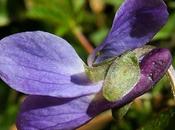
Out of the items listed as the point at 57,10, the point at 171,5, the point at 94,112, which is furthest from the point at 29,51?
the point at 171,5

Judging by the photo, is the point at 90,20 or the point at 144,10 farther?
the point at 90,20

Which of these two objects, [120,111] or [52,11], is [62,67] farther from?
[52,11]

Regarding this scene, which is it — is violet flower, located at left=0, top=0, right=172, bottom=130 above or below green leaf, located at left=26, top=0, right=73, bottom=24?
above

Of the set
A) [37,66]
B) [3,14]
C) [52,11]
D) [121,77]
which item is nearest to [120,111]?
[121,77]

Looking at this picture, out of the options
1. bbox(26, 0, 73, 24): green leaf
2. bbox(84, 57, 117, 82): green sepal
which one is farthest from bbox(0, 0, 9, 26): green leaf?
bbox(84, 57, 117, 82): green sepal

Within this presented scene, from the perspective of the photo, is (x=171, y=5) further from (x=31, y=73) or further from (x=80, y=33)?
(x=31, y=73)

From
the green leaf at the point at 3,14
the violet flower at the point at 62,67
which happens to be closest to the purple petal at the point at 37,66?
the violet flower at the point at 62,67

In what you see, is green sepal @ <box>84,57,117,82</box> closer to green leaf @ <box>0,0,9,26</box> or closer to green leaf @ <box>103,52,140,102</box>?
green leaf @ <box>103,52,140,102</box>

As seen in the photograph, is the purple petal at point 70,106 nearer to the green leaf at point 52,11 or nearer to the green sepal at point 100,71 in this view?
the green sepal at point 100,71
